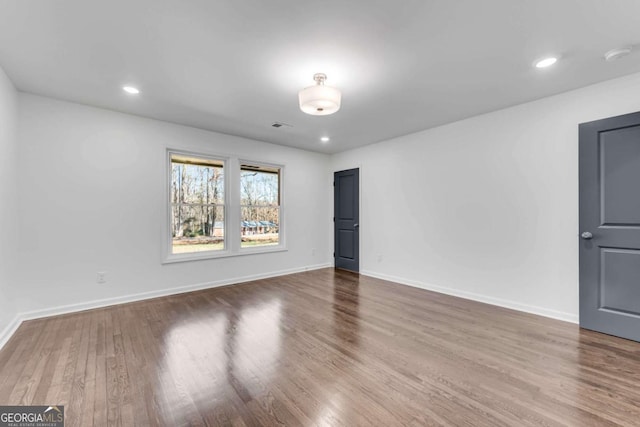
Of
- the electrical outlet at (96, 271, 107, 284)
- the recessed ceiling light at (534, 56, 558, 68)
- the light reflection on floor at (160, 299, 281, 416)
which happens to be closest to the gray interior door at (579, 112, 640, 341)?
the recessed ceiling light at (534, 56, 558, 68)

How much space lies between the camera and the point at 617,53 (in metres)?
2.28

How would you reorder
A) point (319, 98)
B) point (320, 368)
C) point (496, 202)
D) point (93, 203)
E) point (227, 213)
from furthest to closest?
point (227, 213), point (496, 202), point (93, 203), point (319, 98), point (320, 368)

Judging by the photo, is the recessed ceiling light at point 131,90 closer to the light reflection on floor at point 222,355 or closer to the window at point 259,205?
the window at point 259,205

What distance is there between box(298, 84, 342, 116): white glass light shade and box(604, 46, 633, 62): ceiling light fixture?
2336 millimetres

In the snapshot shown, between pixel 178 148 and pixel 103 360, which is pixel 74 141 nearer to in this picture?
pixel 178 148

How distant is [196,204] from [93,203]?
132cm

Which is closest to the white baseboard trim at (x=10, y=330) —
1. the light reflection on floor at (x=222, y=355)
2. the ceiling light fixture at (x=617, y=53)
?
the light reflection on floor at (x=222, y=355)

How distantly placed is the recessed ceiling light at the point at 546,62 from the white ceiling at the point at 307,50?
67 millimetres

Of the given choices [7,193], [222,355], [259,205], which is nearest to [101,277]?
[7,193]

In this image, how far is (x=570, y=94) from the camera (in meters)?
3.05

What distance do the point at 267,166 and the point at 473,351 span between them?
436cm

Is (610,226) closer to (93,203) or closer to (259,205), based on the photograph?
(259,205)

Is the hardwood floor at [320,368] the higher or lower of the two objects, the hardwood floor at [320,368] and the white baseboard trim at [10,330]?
the lower

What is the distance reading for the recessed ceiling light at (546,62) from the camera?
2.40 m
